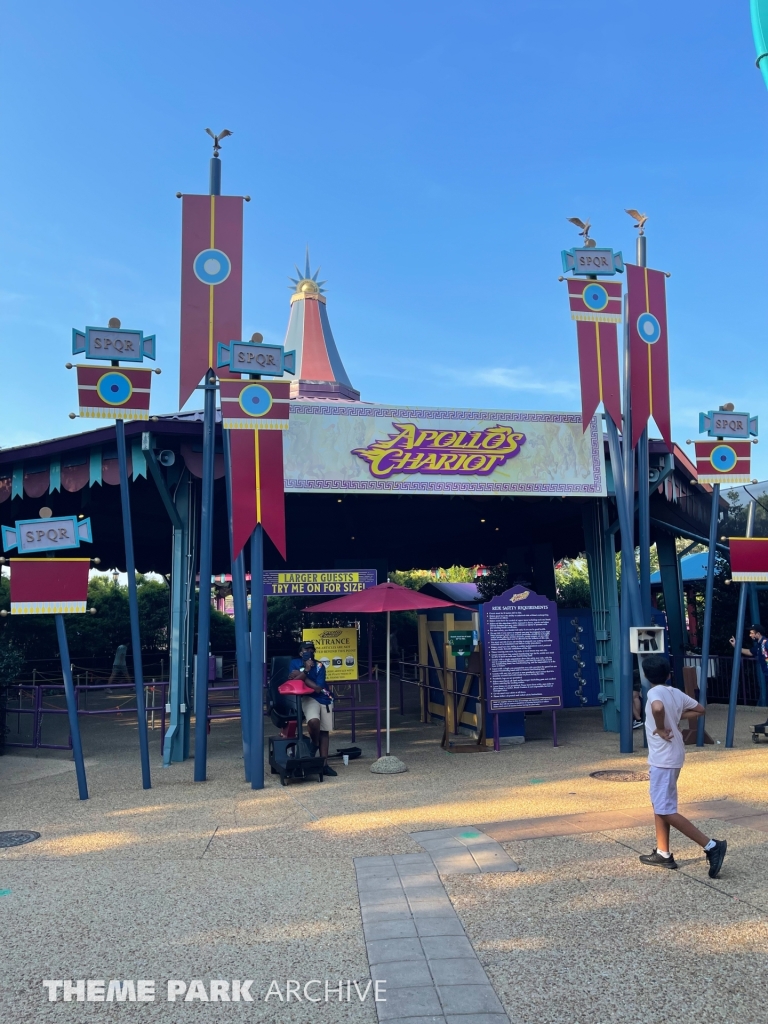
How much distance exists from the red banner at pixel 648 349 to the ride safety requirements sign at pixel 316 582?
4881 millimetres

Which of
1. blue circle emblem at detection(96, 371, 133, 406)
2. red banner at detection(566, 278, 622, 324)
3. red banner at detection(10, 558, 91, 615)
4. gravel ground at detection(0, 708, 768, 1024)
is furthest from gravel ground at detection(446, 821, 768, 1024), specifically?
red banner at detection(566, 278, 622, 324)

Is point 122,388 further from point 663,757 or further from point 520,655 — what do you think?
point 663,757

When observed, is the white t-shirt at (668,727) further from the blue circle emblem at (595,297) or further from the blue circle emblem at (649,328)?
the blue circle emblem at (649,328)

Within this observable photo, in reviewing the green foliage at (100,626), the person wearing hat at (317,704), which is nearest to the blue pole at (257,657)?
the person wearing hat at (317,704)

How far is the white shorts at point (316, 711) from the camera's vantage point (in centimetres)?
1088

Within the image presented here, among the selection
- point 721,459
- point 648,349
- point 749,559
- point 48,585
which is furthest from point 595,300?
point 48,585

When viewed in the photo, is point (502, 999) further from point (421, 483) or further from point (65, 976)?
point (421, 483)

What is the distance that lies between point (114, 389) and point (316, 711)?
509 centimetres

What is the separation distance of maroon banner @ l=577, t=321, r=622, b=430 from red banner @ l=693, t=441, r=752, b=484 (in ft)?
4.57

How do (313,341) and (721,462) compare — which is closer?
(721,462)

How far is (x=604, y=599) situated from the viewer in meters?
14.4

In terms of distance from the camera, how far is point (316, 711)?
10891mm

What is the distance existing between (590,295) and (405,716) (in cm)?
967

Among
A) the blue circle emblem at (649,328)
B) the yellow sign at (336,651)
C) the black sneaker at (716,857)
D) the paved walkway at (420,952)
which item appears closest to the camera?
the paved walkway at (420,952)
